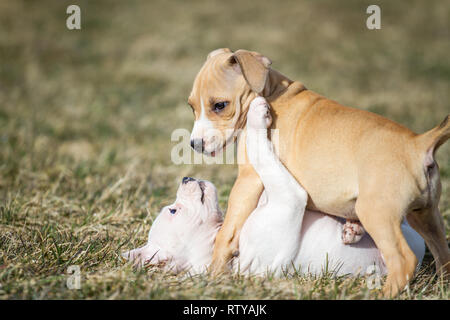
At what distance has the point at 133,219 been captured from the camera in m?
4.96

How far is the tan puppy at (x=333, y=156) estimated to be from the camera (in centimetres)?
319

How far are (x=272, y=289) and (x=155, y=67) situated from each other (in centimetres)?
991

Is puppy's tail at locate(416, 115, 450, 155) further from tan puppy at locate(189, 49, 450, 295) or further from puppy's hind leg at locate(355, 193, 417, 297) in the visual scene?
puppy's hind leg at locate(355, 193, 417, 297)

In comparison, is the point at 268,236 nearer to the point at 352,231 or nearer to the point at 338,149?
the point at 352,231

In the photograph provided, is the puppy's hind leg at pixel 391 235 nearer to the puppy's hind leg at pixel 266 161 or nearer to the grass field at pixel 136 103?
the grass field at pixel 136 103

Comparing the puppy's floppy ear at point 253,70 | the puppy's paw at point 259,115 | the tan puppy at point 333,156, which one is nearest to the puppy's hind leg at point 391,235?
the tan puppy at point 333,156

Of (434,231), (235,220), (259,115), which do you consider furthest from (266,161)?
(434,231)

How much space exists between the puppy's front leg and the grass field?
0.17 metres

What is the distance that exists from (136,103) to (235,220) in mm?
6760

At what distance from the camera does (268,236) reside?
144 inches

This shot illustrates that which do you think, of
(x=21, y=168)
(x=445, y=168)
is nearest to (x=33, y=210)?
(x=21, y=168)

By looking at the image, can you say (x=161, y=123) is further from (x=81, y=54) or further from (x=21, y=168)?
(x=81, y=54)

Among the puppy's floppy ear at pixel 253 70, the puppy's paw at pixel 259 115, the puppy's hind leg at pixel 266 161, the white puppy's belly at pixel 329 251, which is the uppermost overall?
the puppy's floppy ear at pixel 253 70

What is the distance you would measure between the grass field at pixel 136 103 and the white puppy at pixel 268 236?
167mm
